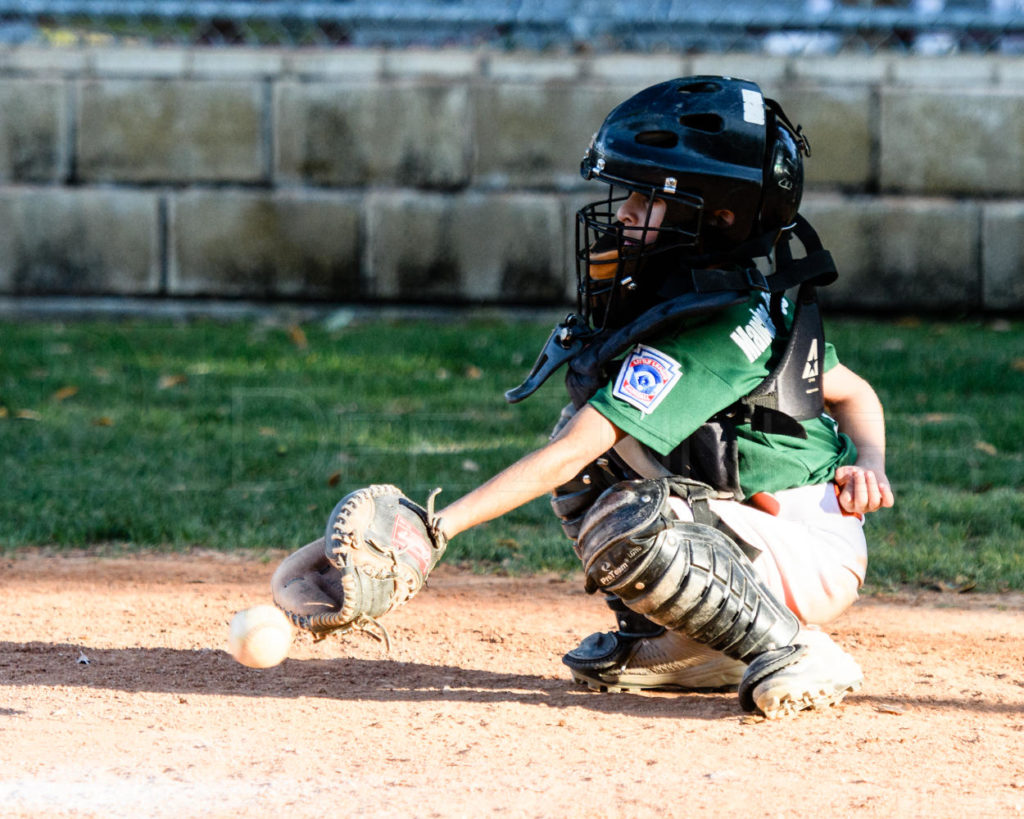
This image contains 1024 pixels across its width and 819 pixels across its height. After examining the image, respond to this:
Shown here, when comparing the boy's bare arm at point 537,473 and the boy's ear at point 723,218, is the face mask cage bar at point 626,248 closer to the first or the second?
the boy's ear at point 723,218

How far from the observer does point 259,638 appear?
2543mm

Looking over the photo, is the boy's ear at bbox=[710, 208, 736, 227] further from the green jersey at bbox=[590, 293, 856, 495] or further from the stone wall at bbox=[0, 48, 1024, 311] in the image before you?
the stone wall at bbox=[0, 48, 1024, 311]

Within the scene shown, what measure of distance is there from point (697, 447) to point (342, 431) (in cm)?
342

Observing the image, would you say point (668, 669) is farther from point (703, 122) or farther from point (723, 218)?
point (703, 122)

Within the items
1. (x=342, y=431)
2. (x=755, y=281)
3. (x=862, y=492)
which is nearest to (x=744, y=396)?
(x=755, y=281)

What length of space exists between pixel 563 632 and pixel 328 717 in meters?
0.94

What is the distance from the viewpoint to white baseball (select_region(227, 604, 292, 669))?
2.55m

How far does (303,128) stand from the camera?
905 cm

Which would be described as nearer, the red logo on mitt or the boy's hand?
the red logo on mitt

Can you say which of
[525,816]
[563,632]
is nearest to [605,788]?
[525,816]

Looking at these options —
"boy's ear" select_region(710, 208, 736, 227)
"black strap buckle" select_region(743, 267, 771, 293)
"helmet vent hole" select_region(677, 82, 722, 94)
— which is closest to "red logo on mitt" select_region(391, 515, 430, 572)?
"black strap buckle" select_region(743, 267, 771, 293)

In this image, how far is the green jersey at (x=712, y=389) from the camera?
2703 millimetres

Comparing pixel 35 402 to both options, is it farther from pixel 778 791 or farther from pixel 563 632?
pixel 778 791

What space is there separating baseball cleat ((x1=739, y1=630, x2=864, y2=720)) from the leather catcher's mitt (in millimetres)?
700
